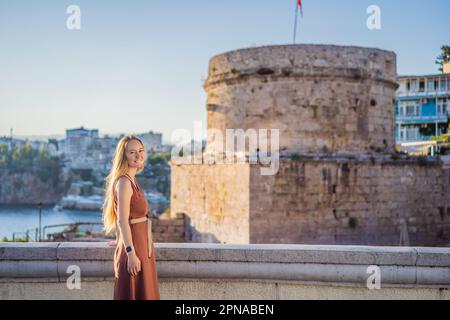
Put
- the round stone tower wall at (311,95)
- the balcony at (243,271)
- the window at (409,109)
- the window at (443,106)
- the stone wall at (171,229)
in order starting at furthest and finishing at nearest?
the window at (409,109) < the window at (443,106) < the stone wall at (171,229) < the round stone tower wall at (311,95) < the balcony at (243,271)

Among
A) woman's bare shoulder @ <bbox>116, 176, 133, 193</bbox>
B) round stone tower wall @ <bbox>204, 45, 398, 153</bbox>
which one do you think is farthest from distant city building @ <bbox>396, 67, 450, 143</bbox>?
woman's bare shoulder @ <bbox>116, 176, 133, 193</bbox>

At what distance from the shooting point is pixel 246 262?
12.2 ft

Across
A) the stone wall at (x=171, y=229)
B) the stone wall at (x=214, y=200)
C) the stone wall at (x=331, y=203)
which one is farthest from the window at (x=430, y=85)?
the stone wall at (x=171, y=229)

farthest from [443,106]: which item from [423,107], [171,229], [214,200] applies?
[214,200]

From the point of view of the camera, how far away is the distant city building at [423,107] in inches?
1220

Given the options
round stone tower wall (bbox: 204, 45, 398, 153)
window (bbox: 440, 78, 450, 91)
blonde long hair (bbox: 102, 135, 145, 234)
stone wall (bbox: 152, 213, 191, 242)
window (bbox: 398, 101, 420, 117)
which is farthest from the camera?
window (bbox: 398, 101, 420, 117)

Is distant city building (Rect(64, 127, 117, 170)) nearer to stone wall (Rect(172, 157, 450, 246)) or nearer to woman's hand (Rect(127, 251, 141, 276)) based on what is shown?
stone wall (Rect(172, 157, 450, 246))

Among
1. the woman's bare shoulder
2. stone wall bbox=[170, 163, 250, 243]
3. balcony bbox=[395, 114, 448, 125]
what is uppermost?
balcony bbox=[395, 114, 448, 125]

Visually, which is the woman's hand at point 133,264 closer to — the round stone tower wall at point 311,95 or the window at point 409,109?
the round stone tower wall at point 311,95

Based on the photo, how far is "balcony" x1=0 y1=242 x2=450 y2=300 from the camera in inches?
144

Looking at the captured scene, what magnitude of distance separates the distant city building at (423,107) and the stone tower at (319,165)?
778 inches

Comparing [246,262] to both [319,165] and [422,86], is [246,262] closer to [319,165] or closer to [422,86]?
[319,165]

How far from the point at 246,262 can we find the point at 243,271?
0.07m

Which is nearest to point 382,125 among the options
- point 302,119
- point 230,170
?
point 302,119
